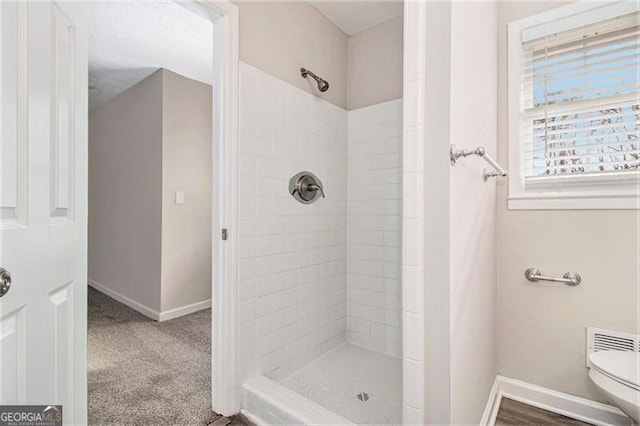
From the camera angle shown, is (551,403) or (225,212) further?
(551,403)

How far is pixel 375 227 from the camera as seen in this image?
233 centimetres

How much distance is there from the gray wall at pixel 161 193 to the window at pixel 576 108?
2.75m

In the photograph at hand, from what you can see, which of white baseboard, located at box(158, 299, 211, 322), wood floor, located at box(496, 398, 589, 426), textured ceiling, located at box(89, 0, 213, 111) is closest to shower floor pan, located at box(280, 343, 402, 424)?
wood floor, located at box(496, 398, 589, 426)

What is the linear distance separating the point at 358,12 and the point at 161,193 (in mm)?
2261

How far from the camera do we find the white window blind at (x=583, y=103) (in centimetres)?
159

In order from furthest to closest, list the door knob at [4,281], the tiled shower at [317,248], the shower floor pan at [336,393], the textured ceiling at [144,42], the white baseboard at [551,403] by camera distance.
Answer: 1. the textured ceiling at [144,42]
2. the tiled shower at [317,248]
3. the white baseboard at [551,403]
4. the shower floor pan at [336,393]
5. the door knob at [4,281]

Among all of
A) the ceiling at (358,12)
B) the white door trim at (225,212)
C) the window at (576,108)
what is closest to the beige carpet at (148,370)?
the white door trim at (225,212)

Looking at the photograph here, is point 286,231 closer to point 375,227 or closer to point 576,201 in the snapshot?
point 375,227

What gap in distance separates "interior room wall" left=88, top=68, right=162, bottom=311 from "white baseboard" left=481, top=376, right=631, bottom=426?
274 centimetres

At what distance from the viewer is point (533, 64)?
6.02 ft

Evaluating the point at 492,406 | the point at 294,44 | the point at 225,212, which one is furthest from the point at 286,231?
the point at 492,406

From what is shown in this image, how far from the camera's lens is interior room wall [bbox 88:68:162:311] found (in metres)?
3.03

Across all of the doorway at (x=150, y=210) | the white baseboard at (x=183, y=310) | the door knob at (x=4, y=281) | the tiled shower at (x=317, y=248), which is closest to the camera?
the door knob at (x=4, y=281)

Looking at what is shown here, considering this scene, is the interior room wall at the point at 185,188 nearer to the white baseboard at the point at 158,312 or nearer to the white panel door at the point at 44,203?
the white baseboard at the point at 158,312
